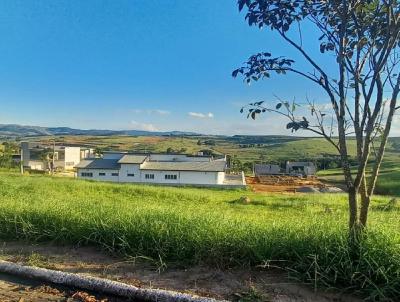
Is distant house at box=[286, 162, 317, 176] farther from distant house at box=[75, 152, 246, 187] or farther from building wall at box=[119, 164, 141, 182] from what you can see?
building wall at box=[119, 164, 141, 182]

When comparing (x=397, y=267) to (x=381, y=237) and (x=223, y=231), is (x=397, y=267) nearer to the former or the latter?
(x=381, y=237)

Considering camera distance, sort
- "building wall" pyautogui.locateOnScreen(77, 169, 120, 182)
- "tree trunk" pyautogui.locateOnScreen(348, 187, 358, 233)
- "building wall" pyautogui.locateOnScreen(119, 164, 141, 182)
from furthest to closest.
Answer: "building wall" pyautogui.locateOnScreen(77, 169, 120, 182) < "building wall" pyautogui.locateOnScreen(119, 164, 141, 182) < "tree trunk" pyautogui.locateOnScreen(348, 187, 358, 233)

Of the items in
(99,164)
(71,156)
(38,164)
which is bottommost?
(38,164)

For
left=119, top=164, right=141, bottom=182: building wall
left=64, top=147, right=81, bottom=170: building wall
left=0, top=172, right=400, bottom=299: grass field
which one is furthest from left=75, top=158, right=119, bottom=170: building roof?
left=0, top=172, right=400, bottom=299: grass field

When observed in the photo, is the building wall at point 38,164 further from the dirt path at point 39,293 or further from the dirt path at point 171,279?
the dirt path at point 39,293

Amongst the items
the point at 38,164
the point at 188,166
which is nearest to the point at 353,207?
the point at 188,166

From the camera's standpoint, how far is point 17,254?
15.9 feet

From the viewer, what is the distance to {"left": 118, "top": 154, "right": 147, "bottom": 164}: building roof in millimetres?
55662

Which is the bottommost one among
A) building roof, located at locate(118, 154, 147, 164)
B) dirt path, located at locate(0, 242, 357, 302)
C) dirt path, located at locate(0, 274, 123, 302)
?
building roof, located at locate(118, 154, 147, 164)

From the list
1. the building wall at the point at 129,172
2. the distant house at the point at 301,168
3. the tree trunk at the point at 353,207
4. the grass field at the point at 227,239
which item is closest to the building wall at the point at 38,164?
the building wall at the point at 129,172

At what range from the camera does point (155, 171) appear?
54.4m

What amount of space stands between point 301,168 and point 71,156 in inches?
1743

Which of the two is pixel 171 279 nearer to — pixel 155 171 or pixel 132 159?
pixel 155 171

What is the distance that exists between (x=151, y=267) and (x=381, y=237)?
2175 millimetres
